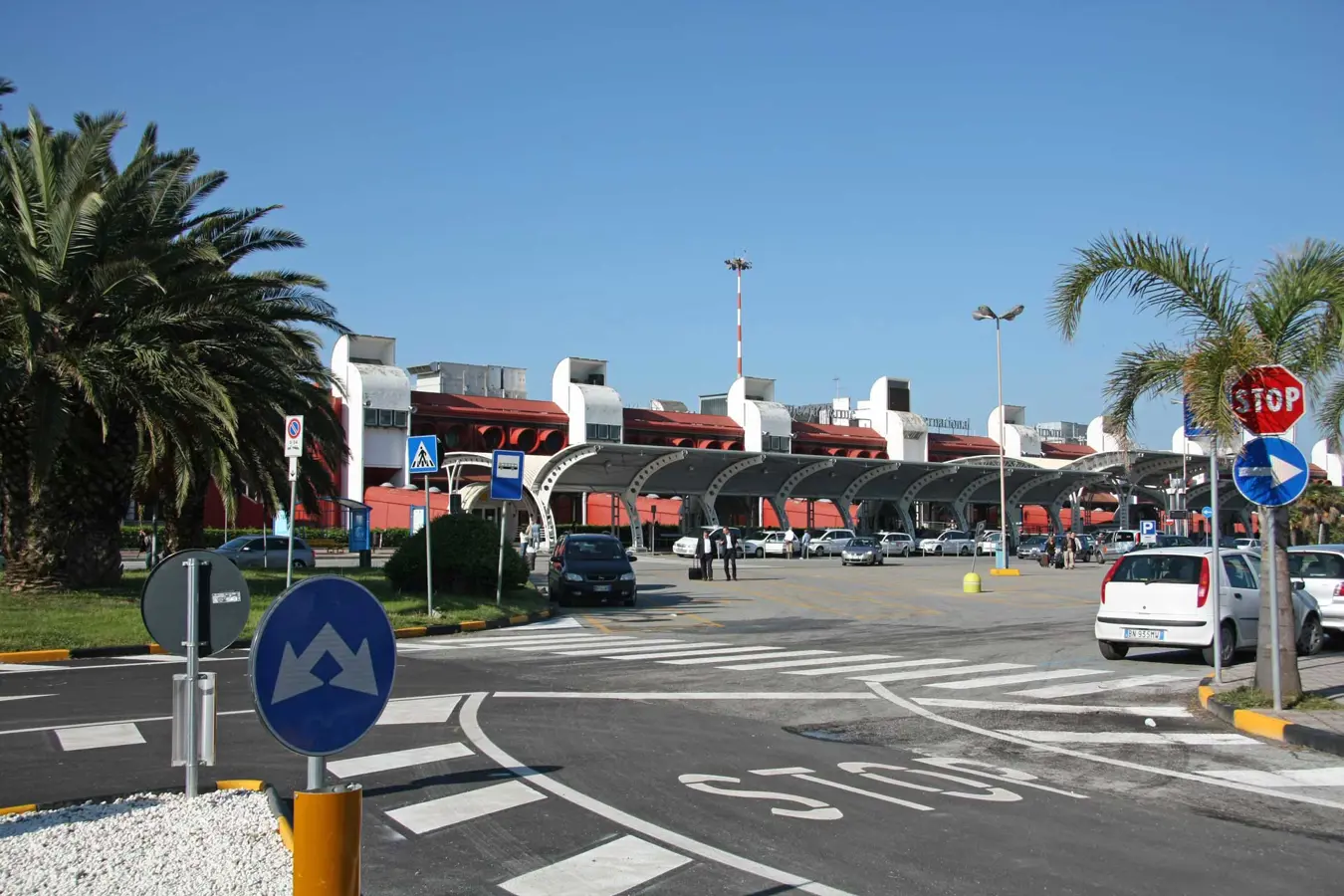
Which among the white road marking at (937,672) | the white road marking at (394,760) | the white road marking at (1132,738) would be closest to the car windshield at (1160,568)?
the white road marking at (937,672)

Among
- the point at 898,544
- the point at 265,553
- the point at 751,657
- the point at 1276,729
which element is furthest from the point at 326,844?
the point at 898,544

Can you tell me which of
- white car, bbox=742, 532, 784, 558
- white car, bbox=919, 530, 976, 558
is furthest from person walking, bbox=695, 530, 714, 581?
white car, bbox=919, 530, 976, 558

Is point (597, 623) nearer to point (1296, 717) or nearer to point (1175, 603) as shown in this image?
point (1175, 603)

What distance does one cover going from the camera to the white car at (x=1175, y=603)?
15.6 metres

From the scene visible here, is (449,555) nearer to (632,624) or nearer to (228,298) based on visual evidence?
(632,624)

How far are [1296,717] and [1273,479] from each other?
230 cm

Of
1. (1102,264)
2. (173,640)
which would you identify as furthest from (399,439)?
(173,640)

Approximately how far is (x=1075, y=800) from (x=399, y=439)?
5862 centimetres

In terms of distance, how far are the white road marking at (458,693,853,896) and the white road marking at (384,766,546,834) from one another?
219mm

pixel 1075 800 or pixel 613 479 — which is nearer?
pixel 1075 800

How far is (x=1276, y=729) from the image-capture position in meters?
10.8

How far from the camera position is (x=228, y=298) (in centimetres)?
2247

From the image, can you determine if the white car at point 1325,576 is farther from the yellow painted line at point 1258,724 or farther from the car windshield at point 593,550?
the car windshield at point 593,550

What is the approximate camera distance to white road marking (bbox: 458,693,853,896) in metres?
6.08
